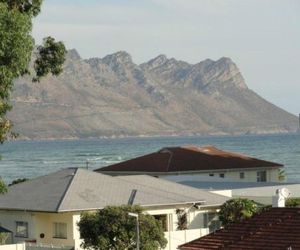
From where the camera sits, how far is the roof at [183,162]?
7988 centimetres

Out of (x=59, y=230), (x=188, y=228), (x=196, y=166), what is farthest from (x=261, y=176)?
(x=59, y=230)

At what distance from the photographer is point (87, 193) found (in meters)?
46.6

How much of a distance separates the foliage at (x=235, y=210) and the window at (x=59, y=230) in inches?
274

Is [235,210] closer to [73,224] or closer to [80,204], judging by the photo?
[80,204]

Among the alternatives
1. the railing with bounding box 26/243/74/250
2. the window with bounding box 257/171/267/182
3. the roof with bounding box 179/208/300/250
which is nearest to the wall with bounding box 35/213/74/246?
the railing with bounding box 26/243/74/250

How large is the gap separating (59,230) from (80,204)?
1.58 m

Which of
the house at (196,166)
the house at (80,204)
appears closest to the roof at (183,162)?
the house at (196,166)

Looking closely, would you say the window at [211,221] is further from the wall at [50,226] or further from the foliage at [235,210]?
the wall at [50,226]

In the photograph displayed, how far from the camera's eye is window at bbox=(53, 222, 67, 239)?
45.1 m

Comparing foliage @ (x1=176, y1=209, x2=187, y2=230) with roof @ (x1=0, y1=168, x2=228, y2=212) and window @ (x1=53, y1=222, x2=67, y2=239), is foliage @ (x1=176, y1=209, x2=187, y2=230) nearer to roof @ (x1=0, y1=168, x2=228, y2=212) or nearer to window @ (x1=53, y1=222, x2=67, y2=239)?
roof @ (x1=0, y1=168, x2=228, y2=212)

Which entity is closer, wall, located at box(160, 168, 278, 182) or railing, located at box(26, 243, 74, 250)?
railing, located at box(26, 243, 74, 250)

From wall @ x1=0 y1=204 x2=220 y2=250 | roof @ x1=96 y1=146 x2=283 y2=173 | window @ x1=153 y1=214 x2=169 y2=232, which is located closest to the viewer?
wall @ x1=0 y1=204 x2=220 y2=250

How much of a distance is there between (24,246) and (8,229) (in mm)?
5355

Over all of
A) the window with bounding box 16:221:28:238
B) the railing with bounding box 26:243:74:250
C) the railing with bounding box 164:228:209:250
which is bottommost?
the railing with bounding box 26:243:74:250
